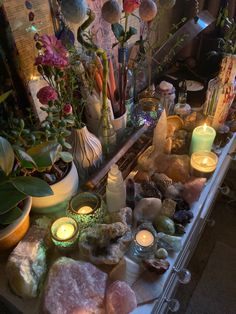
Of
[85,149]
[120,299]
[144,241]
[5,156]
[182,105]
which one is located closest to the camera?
[5,156]

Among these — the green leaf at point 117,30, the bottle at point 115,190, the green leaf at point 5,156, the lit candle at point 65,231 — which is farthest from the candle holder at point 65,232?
the green leaf at point 117,30

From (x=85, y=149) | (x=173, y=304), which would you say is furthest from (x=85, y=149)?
(x=173, y=304)

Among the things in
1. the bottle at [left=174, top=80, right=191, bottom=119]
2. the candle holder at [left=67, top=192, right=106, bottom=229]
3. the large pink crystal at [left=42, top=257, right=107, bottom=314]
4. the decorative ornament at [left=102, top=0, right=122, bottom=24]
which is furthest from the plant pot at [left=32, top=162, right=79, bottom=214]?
the bottle at [left=174, top=80, right=191, bottom=119]

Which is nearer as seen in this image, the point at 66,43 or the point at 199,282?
the point at 66,43

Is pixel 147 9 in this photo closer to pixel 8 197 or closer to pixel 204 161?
pixel 204 161

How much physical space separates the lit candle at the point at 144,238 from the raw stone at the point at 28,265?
21 centimetres

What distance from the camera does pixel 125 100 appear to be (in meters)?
0.86

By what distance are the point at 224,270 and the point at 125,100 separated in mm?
921

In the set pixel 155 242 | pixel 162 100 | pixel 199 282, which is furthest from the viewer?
pixel 199 282

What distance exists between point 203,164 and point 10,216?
53 centimetres

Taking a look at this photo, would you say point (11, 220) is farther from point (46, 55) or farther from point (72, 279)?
point (46, 55)

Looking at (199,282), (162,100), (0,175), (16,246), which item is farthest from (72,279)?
(199,282)

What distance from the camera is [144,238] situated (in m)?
0.63

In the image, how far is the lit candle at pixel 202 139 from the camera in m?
0.83
